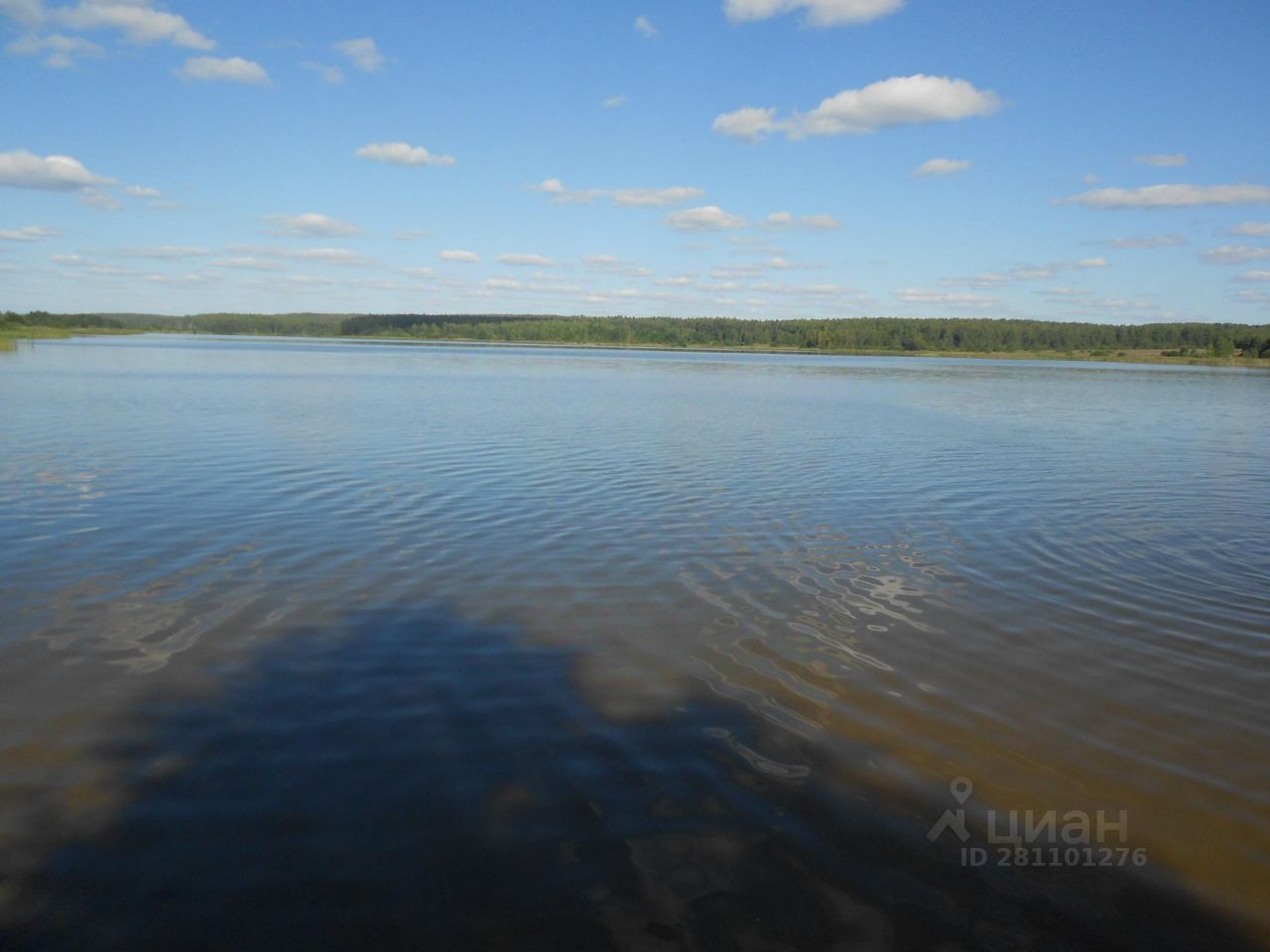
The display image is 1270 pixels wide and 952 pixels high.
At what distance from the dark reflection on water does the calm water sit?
Answer: 0.07 ft

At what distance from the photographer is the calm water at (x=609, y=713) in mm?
4047

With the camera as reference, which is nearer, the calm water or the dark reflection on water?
the dark reflection on water

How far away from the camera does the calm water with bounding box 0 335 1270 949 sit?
13.3ft

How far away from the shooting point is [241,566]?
30.3ft

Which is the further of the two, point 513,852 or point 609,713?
point 609,713

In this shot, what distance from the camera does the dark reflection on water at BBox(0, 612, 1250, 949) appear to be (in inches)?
152

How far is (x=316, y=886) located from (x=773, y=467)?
1469 cm

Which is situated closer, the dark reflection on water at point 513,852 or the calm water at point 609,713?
the dark reflection on water at point 513,852

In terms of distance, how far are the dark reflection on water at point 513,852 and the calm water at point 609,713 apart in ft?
0.07

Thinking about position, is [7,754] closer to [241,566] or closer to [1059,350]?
[241,566]

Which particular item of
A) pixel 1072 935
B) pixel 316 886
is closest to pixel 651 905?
pixel 316 886

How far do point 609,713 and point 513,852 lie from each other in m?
1.69

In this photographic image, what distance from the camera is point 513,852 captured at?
439cm

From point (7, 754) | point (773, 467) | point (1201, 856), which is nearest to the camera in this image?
point (1201, 856)
